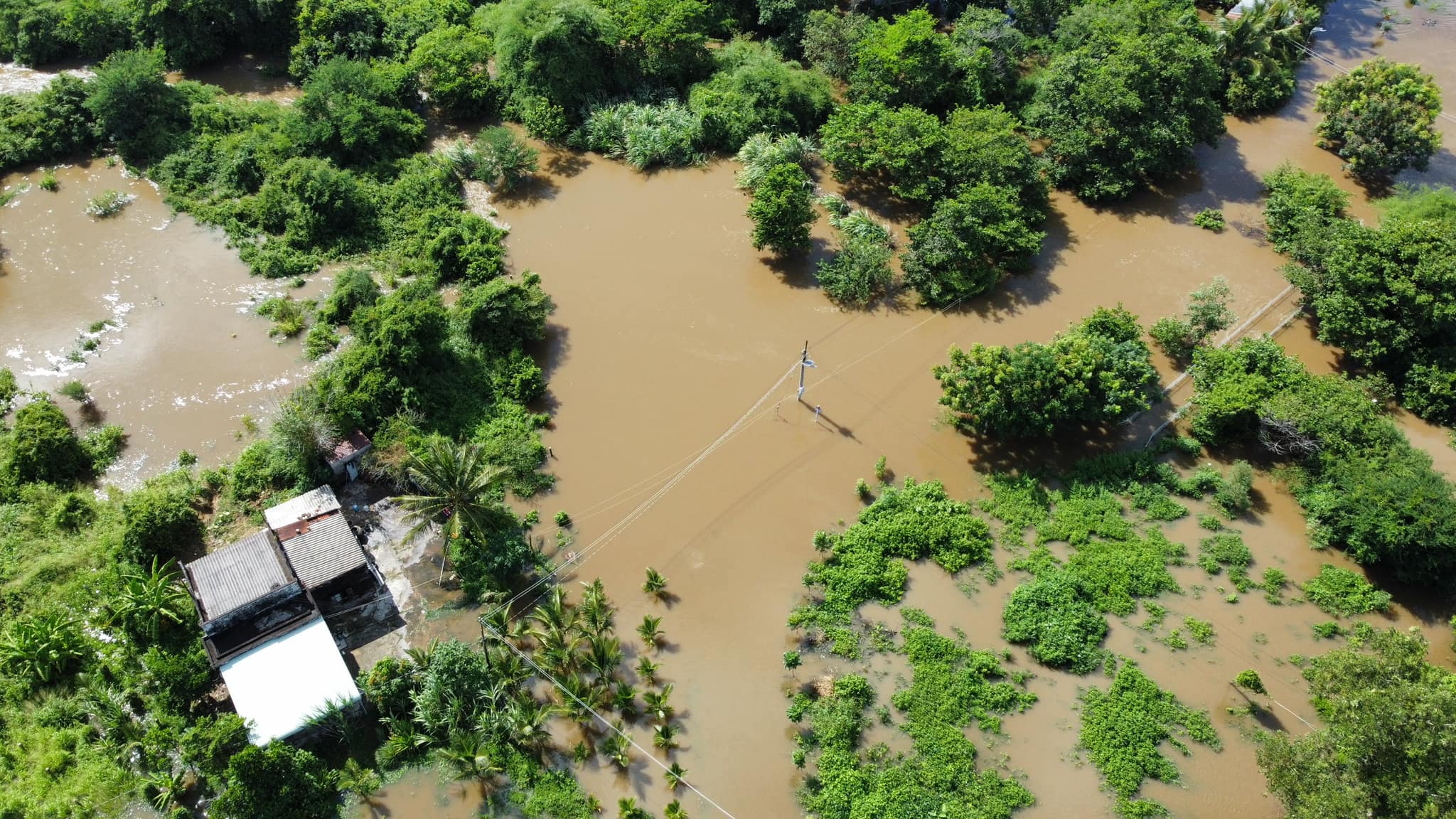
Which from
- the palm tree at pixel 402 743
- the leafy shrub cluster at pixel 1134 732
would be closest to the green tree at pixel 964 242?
the leafy shrub cluster at pixel 1134 732

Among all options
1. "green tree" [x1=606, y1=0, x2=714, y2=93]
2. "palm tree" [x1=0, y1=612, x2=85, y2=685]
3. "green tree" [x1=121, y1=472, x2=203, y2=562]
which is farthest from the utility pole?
"palm tree" [x1=0, y1=612, x2=85, y2=685]

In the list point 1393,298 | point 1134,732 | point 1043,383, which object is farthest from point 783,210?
point 1393,298

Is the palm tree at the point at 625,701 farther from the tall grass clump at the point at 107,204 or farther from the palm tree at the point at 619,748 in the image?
the tall grass clump at the point at 107,204

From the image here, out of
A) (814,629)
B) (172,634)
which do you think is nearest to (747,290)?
(814,629)

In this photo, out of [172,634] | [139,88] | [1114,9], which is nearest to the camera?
[172,634]

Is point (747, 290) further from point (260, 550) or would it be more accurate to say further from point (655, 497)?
point (260, 550)

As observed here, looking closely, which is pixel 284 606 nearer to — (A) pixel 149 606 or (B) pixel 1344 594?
(A) pixel 149 606

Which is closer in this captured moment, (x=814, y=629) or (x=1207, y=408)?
(x=814, y=629)
